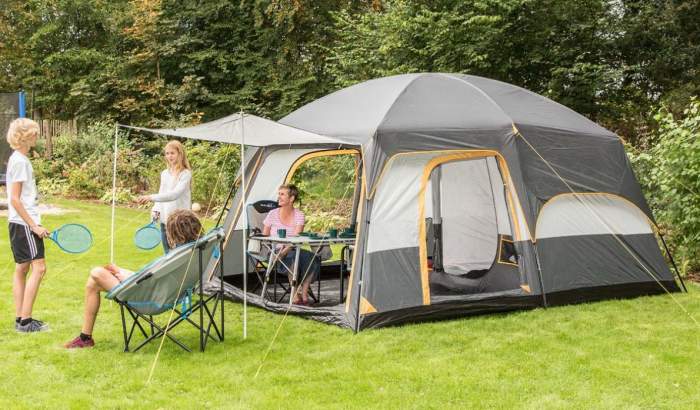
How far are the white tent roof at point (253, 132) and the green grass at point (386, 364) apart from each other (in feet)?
4.34

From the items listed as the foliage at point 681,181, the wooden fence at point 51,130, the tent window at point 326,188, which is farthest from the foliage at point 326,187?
the wooden fence at point 51,130

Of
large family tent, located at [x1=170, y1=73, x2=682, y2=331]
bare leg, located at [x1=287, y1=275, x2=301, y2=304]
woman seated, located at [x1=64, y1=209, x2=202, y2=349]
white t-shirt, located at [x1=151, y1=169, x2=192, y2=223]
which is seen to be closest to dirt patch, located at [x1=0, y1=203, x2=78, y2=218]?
large family tent, located at [x1=170, y1=73, x2=682, y2=331]

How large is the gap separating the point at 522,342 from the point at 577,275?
52.0 inches

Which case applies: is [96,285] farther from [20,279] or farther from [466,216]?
[466,216]

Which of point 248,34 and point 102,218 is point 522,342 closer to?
point 102,218

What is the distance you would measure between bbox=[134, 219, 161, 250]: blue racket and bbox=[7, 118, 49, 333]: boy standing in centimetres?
100

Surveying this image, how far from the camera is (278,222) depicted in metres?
6.59

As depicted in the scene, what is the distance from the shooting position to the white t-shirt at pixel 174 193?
6148 millimetres

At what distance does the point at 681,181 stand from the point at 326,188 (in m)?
5.79

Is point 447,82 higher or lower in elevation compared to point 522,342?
higher

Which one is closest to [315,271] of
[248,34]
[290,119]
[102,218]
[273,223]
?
[273,223]

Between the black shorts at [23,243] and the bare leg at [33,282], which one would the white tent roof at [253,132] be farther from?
the bare leg at [33,282]

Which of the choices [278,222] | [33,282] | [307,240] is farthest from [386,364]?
[33,282]

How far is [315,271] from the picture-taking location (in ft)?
21.0
